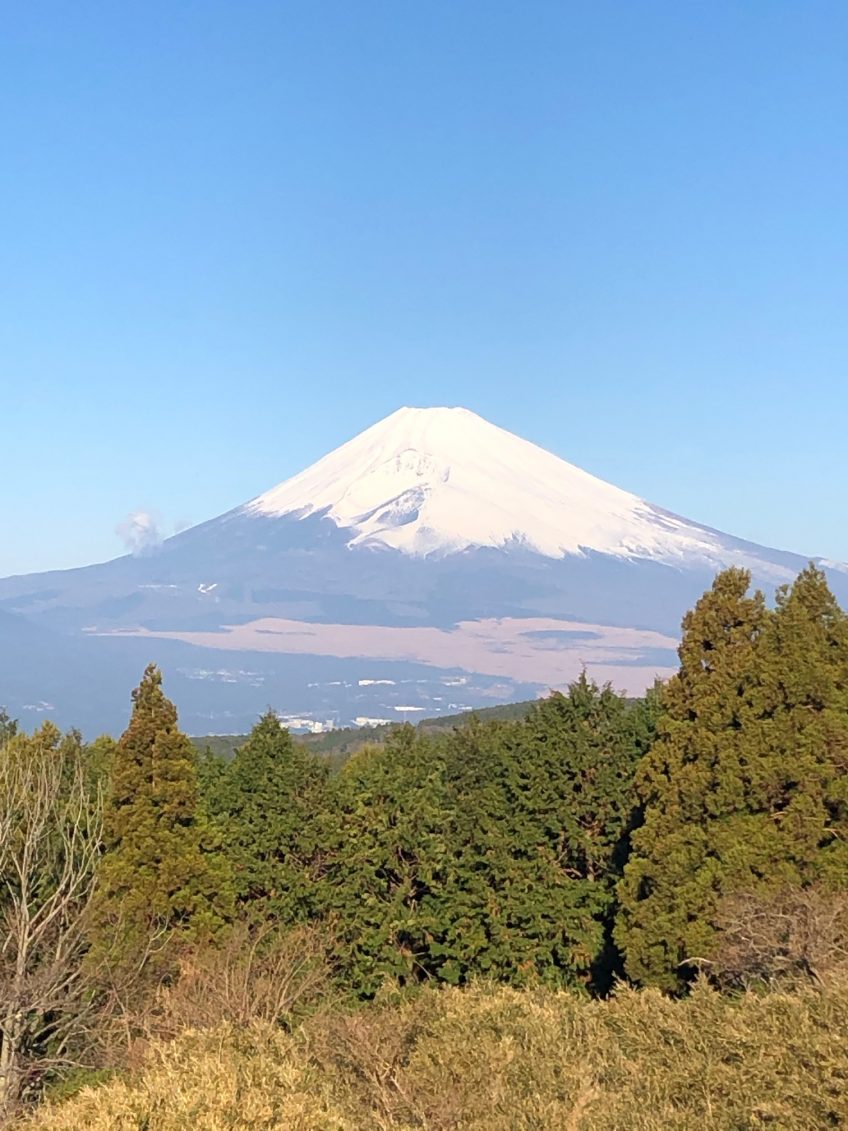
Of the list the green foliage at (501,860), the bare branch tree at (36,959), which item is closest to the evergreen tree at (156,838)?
the bare branch tree at (36,959)

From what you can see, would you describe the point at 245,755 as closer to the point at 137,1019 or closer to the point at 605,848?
the point at 605,848

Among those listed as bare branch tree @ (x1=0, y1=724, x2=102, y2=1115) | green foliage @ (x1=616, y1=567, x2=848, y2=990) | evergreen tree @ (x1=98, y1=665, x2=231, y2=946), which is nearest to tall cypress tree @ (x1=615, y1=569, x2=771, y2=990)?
green foliage @ (x1=616, y1=567, x2=848, y2=990)

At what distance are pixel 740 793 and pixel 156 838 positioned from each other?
1234 centimetres

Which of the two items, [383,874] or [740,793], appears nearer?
[740,793]

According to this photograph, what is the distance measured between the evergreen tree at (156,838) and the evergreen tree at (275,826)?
2.01m

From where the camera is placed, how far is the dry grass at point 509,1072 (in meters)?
10.3

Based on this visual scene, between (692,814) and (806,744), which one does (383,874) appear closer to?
(692,814)

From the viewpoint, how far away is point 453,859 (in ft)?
92.8

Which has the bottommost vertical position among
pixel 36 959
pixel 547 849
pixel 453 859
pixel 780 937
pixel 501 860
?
pixel 36 959

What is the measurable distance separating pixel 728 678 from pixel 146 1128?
1615 cm

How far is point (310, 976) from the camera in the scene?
20.7m

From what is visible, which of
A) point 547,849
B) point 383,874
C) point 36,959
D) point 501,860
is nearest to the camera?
point 36,959

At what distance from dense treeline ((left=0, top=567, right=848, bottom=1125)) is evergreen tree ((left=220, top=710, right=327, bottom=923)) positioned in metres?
0.07

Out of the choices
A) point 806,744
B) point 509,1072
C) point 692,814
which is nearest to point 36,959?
point 692,814
